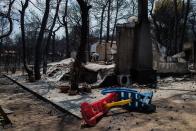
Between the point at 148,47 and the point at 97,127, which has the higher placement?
the point at 148,47

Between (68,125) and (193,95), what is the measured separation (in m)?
4.98

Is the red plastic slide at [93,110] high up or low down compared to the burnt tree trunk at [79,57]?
down

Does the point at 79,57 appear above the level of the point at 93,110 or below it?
above

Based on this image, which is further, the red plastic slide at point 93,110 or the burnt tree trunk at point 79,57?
the burnt tree trunk at point 79,57

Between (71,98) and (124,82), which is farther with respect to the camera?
(124,82)

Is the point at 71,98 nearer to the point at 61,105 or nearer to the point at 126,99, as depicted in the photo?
the point at 61,105

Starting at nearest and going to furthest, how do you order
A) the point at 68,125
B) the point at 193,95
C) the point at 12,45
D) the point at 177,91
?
1. the point at 68,125
2. the point at 193,95
3. the point at 177,91
4. the point at 12,45

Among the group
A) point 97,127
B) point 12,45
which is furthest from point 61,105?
point 12,45

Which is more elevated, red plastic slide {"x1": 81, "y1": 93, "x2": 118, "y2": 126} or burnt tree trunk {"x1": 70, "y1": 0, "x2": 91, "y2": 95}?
burnt tree trunk {"x1": 70, "y1": 0, "x2": 91, "y2": 95}

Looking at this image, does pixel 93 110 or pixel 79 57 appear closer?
pixel 93 110

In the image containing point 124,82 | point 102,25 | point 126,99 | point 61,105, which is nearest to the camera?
point 126,99

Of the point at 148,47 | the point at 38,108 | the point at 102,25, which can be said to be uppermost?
the point at 102,25

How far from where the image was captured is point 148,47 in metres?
17.0

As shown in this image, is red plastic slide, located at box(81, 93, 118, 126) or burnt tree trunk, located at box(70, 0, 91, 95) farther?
burnt tree trunk, located at box(70, 0, 91, 95)
